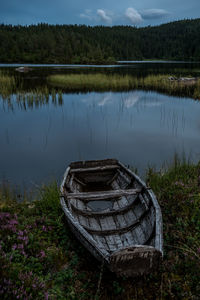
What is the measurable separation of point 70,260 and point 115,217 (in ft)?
5.11

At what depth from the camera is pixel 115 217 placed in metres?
5.67

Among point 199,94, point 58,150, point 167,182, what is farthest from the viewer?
point 199,94

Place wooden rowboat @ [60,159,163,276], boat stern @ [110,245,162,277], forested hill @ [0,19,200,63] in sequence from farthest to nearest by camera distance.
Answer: forested hill @ [0,19,200,63], wooden rowboat @ [60,159,163,276], boat stern @ [110,245,162,277]

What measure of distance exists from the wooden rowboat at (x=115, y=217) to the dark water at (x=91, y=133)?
1.66 metres

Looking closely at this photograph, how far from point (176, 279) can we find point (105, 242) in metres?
1.44

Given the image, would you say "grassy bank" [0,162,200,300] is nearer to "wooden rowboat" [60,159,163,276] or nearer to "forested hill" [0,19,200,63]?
"wooden rowboat" [60,159,163,276]

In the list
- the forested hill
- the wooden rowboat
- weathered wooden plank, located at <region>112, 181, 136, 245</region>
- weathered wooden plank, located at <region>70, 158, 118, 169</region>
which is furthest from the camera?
the forested hill

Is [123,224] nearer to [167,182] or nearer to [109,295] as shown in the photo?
[109,295]

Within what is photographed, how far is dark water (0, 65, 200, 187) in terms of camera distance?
998 cm

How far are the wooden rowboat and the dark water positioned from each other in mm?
1662

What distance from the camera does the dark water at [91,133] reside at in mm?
9984

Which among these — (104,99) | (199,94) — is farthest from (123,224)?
(199,94)

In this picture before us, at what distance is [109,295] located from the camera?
12.6 ft

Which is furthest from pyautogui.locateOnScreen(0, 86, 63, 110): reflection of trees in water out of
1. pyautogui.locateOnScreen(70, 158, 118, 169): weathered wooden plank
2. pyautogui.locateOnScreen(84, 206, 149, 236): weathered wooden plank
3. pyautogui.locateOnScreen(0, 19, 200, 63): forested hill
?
pyautogui.locateOnScreen(0, 19, 200, 63): forested hill
